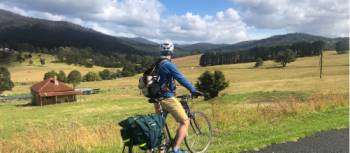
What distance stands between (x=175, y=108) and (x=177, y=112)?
0.07m

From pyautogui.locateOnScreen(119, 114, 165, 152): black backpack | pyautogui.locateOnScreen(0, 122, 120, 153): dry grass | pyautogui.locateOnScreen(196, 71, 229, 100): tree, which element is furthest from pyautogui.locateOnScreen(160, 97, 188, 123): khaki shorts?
pyautogui.locateOnScreen(196, 71, 229, 100): tree

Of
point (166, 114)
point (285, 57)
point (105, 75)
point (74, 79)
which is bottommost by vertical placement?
point (105, 75)

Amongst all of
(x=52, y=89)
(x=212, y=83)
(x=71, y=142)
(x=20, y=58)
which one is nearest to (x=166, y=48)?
(x=71, y=142)

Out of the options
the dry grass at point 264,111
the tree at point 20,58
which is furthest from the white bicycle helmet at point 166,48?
the tree at point 20,58

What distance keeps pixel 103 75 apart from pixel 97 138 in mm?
143615

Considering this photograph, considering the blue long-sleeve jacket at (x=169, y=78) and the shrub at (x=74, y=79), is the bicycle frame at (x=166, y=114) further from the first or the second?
the shrub at (x=74, y=79)

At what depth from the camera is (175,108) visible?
7.32 m

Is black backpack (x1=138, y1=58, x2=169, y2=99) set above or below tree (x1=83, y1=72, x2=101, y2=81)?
above

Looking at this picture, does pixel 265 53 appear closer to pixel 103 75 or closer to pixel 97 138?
pixel 103 75

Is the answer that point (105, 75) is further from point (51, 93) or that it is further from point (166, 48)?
point (166, 48)

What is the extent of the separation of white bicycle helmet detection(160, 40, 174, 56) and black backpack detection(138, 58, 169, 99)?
11 cm

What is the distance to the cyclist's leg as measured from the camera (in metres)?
7.30

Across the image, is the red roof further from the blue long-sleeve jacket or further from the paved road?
the blue long-sleeve jacket

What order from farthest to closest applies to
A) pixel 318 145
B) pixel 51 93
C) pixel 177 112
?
1. pixel 51 93
2. pixel 318 145
3. pixel 177 112
